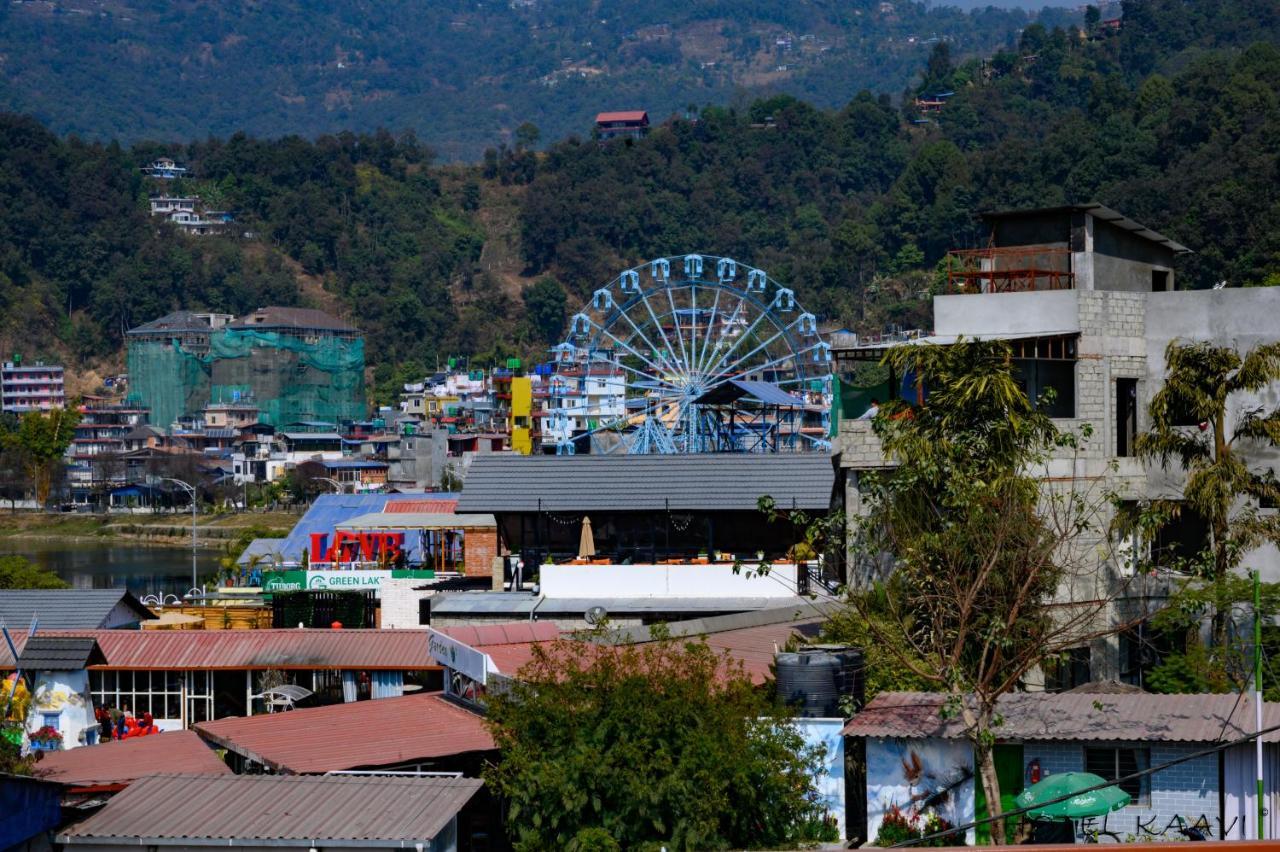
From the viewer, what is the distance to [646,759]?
1983 centimetres

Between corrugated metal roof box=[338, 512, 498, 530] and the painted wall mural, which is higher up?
corrugated metal roof box=[338, 512, 498, 530]

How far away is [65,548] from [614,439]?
2651 inches

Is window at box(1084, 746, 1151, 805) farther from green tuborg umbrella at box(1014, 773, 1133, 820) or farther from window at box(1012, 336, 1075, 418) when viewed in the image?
window at box(1012, 336, 1075, 418)

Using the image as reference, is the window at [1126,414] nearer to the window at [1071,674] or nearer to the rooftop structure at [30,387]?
the window at [1071,674]

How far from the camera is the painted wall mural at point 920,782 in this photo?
70.4 feet

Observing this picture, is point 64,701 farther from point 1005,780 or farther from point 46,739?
point 1005,780

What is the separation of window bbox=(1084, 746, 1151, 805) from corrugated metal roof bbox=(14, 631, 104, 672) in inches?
624

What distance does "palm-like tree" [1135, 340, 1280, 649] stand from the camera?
83.5 ft

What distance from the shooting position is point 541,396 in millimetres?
154000

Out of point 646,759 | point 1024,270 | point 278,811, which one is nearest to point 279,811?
point 278,811

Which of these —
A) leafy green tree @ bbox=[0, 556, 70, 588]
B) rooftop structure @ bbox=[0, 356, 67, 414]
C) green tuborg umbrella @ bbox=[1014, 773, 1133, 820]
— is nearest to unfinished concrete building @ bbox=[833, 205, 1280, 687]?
green tuborg umbrella @ bbox=[1014, 773, 1133, 820]

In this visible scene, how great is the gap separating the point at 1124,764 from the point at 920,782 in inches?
92.0

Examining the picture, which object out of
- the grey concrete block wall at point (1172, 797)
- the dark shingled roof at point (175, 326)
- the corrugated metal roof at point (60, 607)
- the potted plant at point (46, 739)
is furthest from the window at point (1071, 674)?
the dark shingled roof at point (175, 326)

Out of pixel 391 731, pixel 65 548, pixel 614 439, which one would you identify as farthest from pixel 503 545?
pixel 65 548
